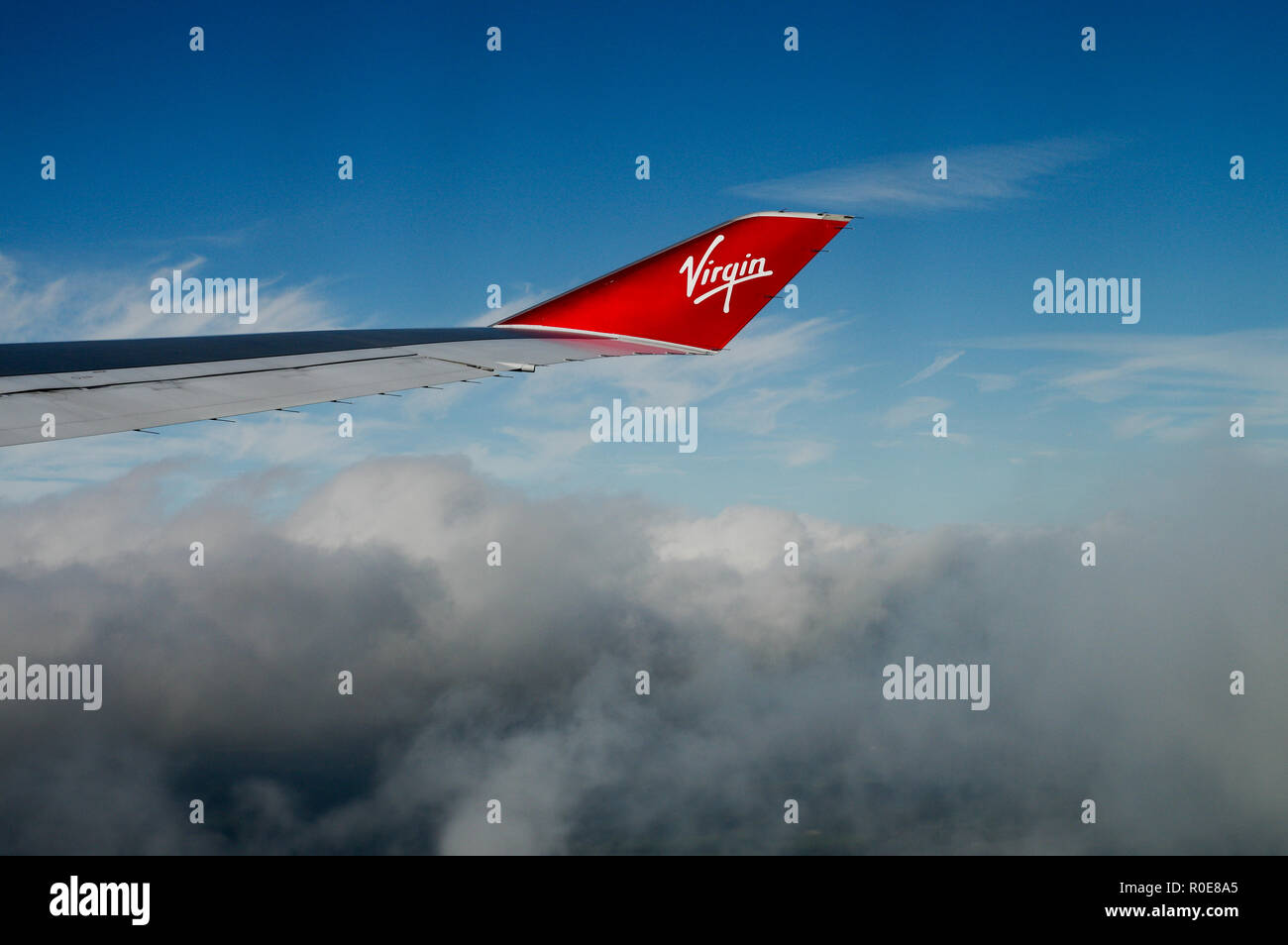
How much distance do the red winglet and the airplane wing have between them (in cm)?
1

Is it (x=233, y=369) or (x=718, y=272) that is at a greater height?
(x=718, y=272)

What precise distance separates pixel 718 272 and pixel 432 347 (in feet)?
9.96

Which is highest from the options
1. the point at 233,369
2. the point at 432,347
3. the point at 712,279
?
the point at 712,279

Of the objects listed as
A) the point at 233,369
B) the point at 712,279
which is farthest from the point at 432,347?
the point at 712,279

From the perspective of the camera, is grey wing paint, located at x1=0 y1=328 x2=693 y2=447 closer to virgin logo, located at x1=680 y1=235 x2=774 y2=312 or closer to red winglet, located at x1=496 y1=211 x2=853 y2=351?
red winglet, located at x1=496 y1=211 x2=853 y2=351

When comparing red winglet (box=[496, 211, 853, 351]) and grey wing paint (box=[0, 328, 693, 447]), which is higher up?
red winglet (box=[496, 211, 853, 351])

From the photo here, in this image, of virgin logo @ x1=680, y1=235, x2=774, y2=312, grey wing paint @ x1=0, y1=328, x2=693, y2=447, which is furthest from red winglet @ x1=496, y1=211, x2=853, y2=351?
grey wing paint @ x1=0, y1=328, x2=693, y2=447

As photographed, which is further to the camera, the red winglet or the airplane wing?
the red winglet

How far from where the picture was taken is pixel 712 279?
25.0 ft

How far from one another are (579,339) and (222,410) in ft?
12.5

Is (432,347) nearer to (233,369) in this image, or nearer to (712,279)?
(233,369)

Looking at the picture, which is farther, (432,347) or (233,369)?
(432,347)

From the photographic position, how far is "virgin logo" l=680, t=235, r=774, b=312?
7.54 meters

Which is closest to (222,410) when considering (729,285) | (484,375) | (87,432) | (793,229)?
(87,432)
